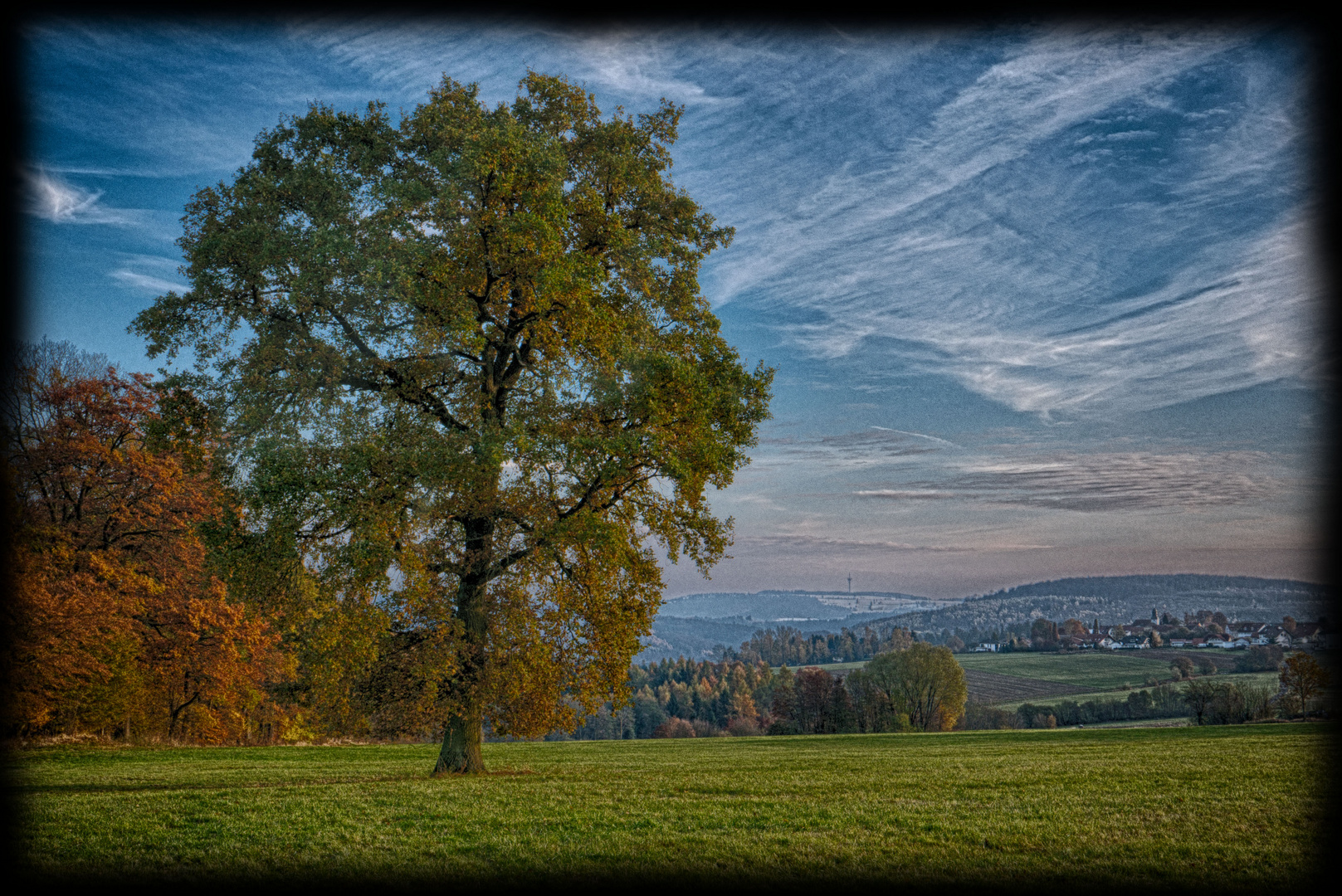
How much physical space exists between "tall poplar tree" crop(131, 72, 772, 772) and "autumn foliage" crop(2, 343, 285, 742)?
13.8m

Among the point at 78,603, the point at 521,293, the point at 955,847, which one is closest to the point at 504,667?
the point at 521,293

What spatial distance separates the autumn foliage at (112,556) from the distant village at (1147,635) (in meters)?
108

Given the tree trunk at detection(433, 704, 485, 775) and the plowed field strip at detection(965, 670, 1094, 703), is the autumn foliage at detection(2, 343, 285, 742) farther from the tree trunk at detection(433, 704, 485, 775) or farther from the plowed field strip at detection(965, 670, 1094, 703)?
the plowed field strip at detection(965, 670, 1094, 703)

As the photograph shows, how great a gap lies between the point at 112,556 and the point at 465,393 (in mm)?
19979

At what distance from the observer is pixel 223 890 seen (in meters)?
8.23

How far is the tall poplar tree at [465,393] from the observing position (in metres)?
15.4

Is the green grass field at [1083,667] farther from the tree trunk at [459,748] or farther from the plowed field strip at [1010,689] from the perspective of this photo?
the tree trunk at [459,748]

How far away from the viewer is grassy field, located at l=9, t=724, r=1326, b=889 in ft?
28.9

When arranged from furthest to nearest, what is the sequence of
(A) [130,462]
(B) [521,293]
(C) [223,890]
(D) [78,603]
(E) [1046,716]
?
(E) [1046,716] < (A) [130,462] < (D) [78,603] < (B) [521,293] < (C) [223,890]

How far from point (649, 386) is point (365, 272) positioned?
5832mm

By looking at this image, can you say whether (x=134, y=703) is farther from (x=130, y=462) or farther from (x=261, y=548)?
(x=261, y=548)

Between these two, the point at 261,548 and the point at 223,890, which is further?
the point at 261,548

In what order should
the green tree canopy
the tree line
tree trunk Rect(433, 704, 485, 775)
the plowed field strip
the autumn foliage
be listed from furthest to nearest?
the plowed field strip < the green tree canopy < the tree line < the autumn foliage < tree trunk Rect(433, 704, 485, 775)

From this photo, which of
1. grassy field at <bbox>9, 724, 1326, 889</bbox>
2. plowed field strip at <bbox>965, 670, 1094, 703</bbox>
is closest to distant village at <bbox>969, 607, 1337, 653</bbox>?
plowed field strip at <bbox>965, 670, 1094, 703</bbox>
